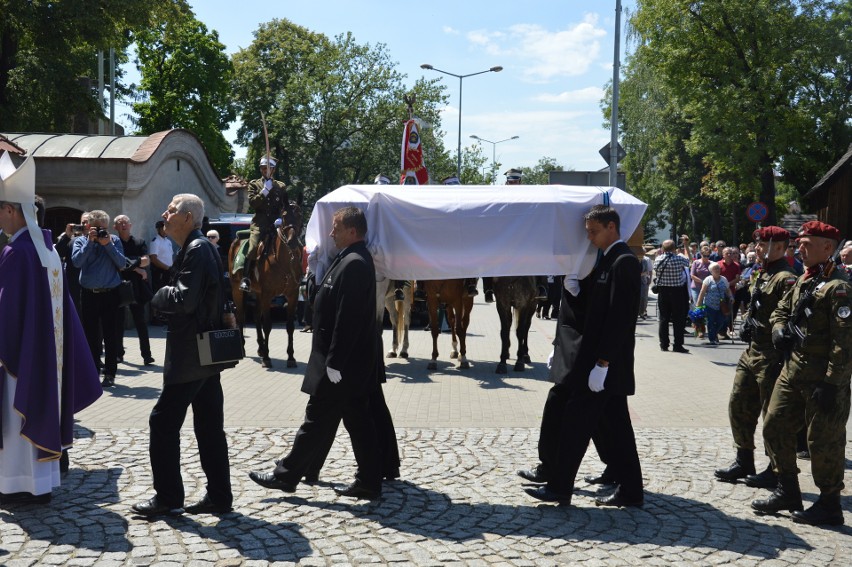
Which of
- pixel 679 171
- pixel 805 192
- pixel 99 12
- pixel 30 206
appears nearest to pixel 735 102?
pixel 805 192

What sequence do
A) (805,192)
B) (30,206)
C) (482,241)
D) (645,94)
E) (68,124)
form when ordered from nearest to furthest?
1. (30,206)
2. (482,241)
3. (68,124)
4. (805,192)
5. (645,94)

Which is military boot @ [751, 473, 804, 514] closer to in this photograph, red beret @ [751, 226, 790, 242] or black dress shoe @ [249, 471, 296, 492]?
red beret @ [751, 226, 790, 242]

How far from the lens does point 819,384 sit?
596cm

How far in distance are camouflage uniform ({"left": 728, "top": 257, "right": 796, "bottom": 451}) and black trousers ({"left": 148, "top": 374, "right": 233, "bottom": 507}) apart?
12.9ft

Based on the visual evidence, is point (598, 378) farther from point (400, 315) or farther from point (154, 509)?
point (400, 315)

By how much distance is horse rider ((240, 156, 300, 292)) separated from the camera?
13.3 m

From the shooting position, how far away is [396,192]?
25.0 feet

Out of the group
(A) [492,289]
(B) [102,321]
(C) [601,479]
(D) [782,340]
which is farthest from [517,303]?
(D) [782,340]

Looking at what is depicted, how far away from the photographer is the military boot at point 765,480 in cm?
679

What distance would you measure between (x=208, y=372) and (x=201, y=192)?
18.3 metres

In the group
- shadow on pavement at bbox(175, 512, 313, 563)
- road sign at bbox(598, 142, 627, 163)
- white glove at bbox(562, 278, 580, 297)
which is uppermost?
road sign at bbox(598, 142, 627, 163)

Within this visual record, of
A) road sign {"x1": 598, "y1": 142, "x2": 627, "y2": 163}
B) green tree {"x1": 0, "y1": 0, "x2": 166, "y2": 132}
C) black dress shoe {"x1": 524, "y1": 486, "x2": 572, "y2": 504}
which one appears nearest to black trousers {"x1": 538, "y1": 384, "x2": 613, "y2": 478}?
black dress shoe {"x1": 524, "y1": 486, "x2": 572, "y2": 504}

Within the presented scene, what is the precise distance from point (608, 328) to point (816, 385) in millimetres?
1448

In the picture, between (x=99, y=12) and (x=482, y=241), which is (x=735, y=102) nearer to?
(x=99, y=12)
